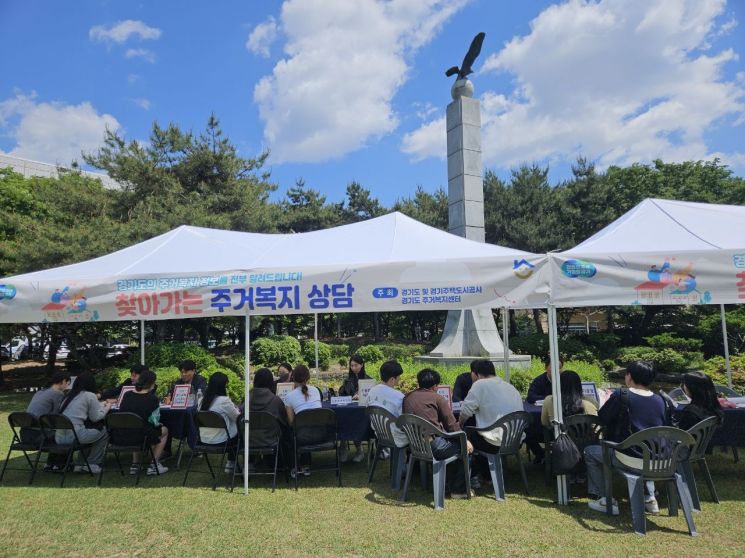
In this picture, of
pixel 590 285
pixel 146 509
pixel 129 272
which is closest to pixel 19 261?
pixel 129 272

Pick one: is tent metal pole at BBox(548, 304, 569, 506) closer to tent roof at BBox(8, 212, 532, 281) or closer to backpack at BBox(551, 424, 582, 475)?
backpack at BBox(551, 424, 582, 475)

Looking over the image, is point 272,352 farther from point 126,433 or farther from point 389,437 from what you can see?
point 389,437

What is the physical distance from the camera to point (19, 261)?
13.1m

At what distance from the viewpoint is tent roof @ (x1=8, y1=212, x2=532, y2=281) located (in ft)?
16.9

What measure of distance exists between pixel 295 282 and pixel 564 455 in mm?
3020

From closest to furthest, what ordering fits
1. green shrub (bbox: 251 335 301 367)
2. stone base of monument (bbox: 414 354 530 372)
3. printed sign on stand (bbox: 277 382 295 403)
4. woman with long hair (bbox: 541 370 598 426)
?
1. woman with long hair (bbox: 541 370 598 426)
2. printed sign on stand (bbox: 277 382 295 403)
3. stone base of monument (bbox: 414 354 530 372)
4. green shrub (bbox: 251 335 301 367)

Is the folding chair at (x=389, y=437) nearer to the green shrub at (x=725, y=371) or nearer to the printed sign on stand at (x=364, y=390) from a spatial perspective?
the printed sign on stand at (x=364, y=390)

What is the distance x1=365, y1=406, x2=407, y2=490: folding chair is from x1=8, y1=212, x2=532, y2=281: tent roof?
1585mm

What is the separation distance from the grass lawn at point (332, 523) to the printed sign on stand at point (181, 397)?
1.05 m

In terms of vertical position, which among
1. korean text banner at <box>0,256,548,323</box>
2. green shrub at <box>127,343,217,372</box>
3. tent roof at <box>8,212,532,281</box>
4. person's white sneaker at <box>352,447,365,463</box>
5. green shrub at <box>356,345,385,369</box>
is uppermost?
tent roof at <box>8,212,532,281</box>

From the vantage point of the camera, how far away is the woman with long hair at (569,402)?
16.3ft

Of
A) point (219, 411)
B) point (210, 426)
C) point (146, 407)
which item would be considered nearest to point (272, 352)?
point (146, 407)

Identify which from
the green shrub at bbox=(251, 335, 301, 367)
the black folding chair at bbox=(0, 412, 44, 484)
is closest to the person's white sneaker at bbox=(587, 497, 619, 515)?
the black folding chair at bbox=(0, 412, 44, 484)

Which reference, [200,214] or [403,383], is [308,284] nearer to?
[403,383]
